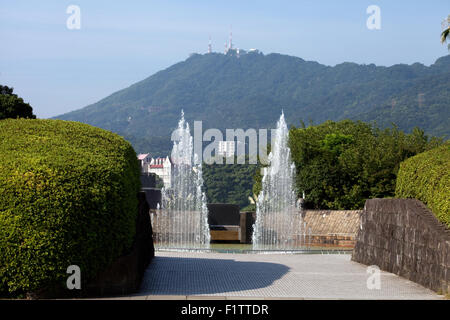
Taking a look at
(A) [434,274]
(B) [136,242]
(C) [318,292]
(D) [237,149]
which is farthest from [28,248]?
(D) [237,149]

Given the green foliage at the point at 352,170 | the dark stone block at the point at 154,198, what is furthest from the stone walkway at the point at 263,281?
the dark stone block at the point at 154,198

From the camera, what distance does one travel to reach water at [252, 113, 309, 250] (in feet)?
90.7

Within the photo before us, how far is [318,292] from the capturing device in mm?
9531

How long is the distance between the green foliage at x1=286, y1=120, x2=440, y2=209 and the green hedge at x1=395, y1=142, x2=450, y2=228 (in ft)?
68.1

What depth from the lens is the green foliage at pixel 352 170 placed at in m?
33.7

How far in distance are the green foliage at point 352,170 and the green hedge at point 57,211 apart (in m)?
25.9

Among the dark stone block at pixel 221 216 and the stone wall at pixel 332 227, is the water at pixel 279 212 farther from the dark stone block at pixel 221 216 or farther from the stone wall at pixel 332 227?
the dark stone block at pixel 221 216

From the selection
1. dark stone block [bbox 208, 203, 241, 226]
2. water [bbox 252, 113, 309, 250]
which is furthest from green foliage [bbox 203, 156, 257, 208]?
dark stone block [bbox 208, 203, 241, 226]

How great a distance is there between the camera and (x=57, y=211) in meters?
7.85

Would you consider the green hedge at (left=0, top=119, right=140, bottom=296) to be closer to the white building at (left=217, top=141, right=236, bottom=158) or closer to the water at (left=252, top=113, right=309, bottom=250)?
the water at (left=252, top=113, right=309, bottom=250)

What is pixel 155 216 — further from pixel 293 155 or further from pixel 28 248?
pixel 28 248

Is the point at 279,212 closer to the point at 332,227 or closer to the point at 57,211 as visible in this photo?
the point at 332,227

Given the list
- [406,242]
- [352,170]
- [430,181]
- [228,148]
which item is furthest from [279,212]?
[228,148]
